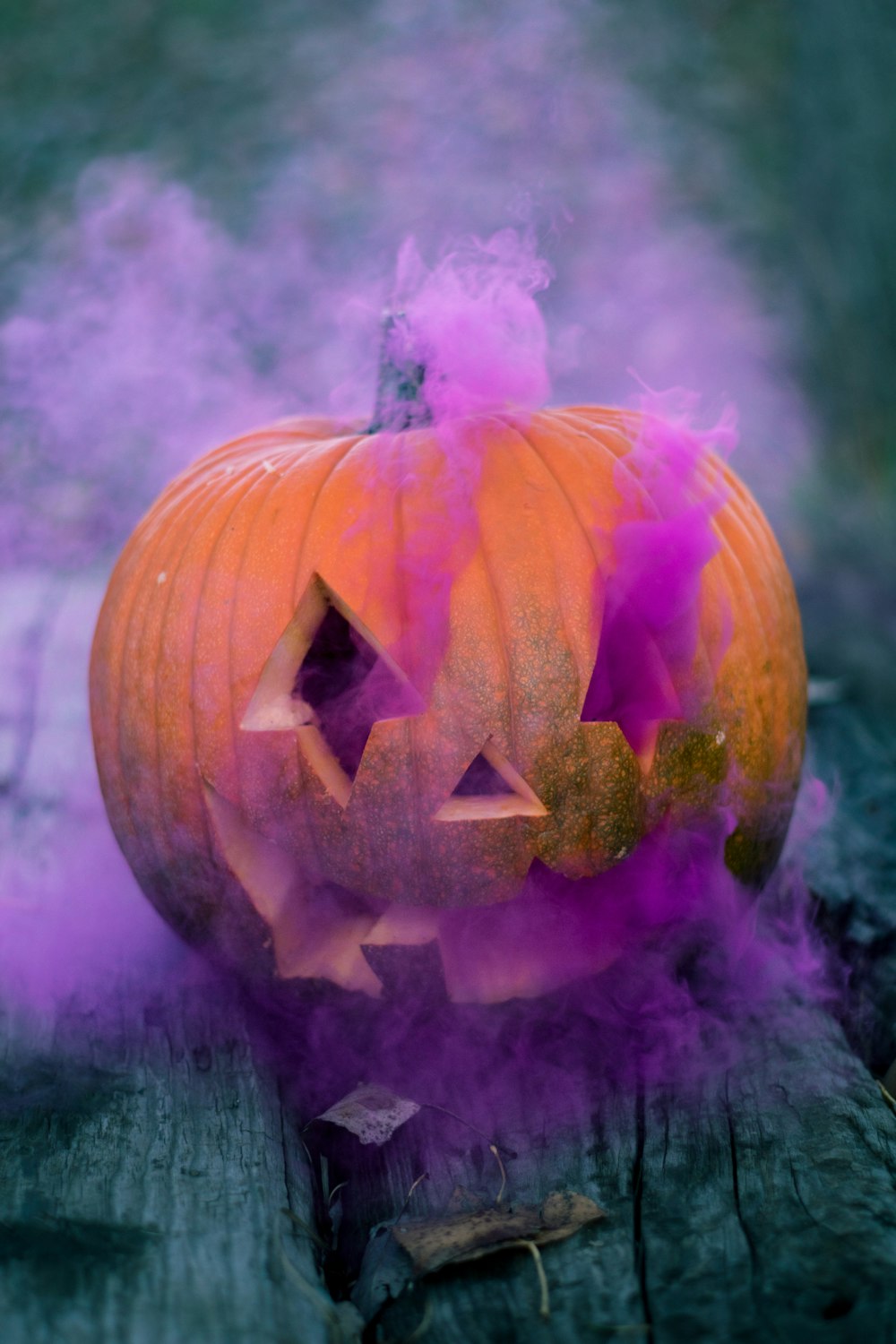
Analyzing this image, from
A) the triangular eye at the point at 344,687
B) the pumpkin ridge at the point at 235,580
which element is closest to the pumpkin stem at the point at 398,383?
the pumpkin ridge at the point at 235,580

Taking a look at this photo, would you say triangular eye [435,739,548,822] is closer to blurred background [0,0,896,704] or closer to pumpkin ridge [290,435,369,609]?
pumpkin ridge [290,435,369,609]

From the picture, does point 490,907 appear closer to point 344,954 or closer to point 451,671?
point 344,954

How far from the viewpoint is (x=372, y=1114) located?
A: 123 centimetres

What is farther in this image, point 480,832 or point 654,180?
point 654,180

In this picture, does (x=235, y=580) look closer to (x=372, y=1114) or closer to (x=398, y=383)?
(x=398, y=383)

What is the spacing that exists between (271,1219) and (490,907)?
1.44 ft

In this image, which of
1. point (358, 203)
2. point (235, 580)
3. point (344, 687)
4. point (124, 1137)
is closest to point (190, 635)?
point (235, 580)

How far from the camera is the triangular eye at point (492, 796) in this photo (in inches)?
48.8

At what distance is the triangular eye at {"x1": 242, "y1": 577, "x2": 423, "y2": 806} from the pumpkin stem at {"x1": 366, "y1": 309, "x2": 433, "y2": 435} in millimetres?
343

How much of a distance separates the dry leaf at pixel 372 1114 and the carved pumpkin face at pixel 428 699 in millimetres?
137

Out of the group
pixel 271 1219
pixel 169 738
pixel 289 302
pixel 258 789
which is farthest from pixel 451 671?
pixel 289 302

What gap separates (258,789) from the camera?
1.31m

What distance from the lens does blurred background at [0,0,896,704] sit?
2918 mm

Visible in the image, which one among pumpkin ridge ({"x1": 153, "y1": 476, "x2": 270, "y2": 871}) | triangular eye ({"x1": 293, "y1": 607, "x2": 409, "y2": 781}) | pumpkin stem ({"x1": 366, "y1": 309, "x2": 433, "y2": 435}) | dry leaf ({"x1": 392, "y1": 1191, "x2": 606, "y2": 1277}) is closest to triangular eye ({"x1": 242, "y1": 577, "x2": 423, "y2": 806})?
triangular eye ({"x1": 293, "y1": 607, "x2": 409, "y2": 781})
